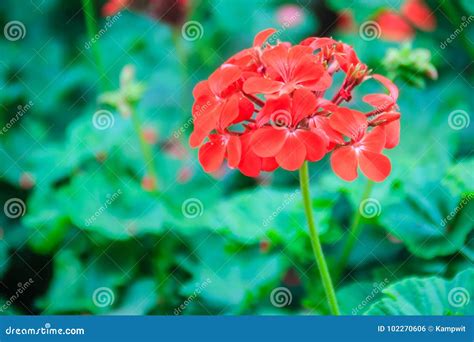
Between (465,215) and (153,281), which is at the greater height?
(465,215)

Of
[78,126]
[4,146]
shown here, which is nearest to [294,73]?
[78,126]

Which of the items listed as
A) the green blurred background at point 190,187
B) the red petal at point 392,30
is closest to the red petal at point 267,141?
the green blurred background at point 190,187

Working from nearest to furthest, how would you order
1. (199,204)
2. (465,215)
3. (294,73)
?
(294,73) < (465,215) < (199,204)

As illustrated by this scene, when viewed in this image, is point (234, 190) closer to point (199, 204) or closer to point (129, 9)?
point (199, 204)

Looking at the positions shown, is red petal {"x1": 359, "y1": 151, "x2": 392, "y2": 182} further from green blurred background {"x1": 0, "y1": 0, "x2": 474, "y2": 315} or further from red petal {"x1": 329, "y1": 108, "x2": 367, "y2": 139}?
green blurred background {"x1": 0, "y1": 0, "x2": 474, "y2": 315}

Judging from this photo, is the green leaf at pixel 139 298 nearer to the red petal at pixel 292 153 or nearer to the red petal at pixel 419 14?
the red petal at pixel 292 153

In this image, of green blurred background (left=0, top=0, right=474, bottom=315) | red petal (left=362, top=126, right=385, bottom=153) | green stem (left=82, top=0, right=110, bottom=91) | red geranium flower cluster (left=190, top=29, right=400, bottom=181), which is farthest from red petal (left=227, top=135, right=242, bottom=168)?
green stem (left=82, top=0, right=110, bottom=91)
